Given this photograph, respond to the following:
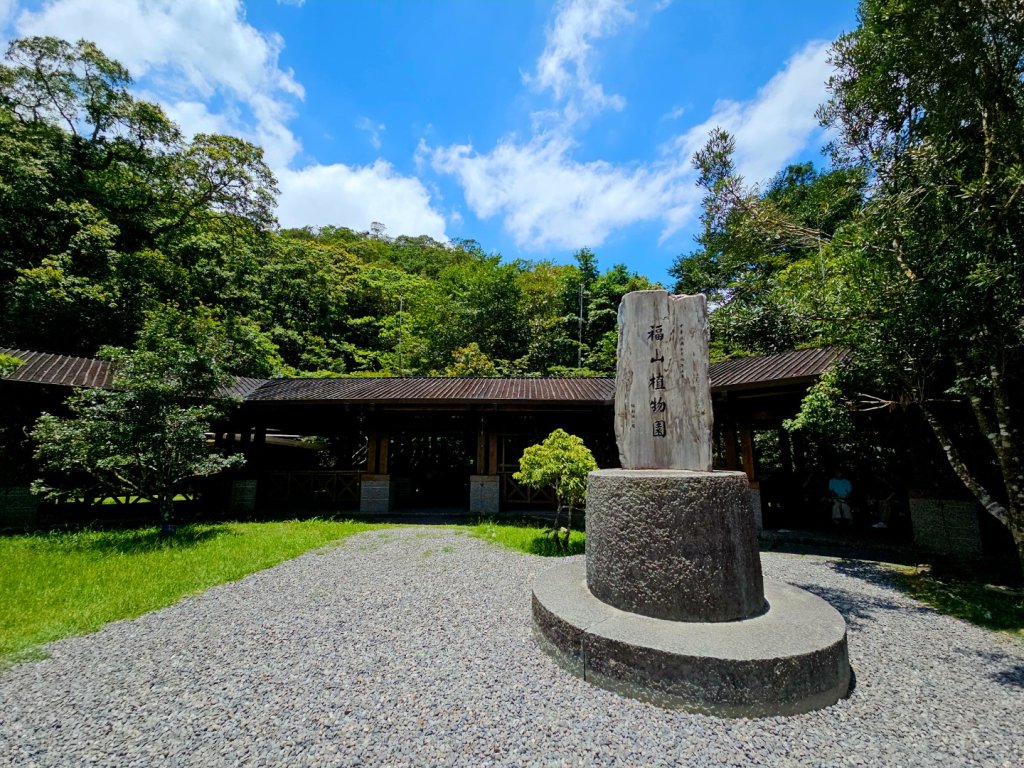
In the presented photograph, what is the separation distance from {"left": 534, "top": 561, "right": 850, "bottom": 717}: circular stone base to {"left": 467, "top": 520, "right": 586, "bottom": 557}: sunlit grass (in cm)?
380

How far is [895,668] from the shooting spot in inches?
126

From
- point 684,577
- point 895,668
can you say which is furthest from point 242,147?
point 895,668

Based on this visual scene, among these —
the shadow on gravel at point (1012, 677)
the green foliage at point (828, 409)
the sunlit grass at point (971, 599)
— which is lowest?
the sunlit grass at point (971, 599)

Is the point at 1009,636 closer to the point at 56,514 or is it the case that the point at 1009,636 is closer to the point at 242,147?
the point at 56,514

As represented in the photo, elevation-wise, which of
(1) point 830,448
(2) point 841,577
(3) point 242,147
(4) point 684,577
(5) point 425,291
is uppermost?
(3) point 242,147

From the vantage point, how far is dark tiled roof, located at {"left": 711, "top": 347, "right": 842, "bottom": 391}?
7.14 meters

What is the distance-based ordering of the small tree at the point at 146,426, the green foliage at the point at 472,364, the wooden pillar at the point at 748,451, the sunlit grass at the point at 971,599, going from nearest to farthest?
the sunlit grass at the point at 971,599, the small tree at the point at 146,426, the wooden pillar at the point at 748,451, the green foliage at the point at 472,364

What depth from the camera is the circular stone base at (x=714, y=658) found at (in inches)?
98.6

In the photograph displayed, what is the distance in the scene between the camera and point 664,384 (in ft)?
12.5

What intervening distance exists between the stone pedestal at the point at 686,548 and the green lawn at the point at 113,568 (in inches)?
179

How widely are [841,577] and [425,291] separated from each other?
2262cm

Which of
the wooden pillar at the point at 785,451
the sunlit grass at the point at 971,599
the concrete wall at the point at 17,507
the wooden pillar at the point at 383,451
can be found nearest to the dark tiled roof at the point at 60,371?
the concrete wall at the point at 17,507

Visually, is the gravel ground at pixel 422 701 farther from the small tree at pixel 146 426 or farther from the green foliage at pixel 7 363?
the green foliage at pixel 7 363

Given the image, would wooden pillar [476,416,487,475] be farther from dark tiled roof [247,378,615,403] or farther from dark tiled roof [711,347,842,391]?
dark tiled roof [711,347,842,391]
